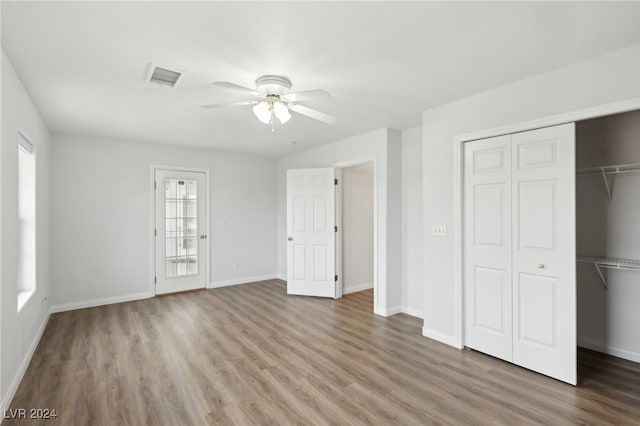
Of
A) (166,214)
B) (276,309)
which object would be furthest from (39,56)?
(276,309)

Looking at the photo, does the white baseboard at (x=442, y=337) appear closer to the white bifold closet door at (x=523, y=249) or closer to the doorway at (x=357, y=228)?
the white bifold closet door at (x=523, y=249)

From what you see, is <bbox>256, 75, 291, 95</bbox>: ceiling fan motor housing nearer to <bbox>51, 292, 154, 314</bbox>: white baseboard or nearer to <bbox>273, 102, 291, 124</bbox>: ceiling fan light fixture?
<bbox>273, 102, 291, 124</bbox>: ceiling fan light fixture

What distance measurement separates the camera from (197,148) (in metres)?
5.54

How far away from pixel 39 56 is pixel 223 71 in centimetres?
128

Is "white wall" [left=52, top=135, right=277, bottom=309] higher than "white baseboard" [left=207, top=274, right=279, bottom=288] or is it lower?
higher

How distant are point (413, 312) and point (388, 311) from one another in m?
0.34

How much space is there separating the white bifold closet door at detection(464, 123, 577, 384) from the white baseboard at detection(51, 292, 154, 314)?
4.72m

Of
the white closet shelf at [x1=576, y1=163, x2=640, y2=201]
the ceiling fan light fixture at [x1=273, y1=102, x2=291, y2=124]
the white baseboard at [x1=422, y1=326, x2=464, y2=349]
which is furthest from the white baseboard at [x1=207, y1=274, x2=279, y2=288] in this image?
the white closet shelf at [x1=576, y1=163, x2=640, y2=201]

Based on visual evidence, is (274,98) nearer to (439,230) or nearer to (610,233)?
(439,230)

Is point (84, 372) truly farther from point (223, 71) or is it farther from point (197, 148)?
point (197, 148)

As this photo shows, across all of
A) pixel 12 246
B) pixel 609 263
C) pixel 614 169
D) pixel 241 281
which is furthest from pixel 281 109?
pixel 241 281

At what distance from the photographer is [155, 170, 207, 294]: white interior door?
17.2 ft

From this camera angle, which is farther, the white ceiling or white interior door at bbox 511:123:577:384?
white interior door at bbox 511:123:577:384

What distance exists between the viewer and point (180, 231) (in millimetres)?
5422
